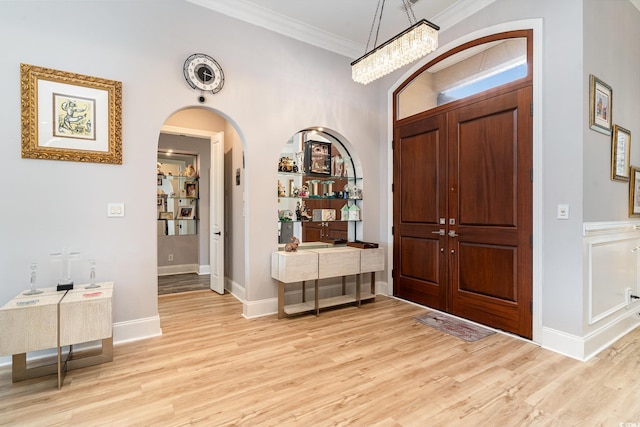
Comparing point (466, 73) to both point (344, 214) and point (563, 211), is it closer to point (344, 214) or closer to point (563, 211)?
point (563, 211)

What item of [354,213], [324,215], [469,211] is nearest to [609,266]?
[469,211]

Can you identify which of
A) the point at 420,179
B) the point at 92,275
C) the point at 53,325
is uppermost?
the point at 420,179

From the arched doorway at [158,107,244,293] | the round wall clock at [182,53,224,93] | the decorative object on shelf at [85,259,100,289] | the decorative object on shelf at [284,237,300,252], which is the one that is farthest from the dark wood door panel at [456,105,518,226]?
the decorative object on shelf at [85,259,100,289]

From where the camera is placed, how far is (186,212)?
602 cm

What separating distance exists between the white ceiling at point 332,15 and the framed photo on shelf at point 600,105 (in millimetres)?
1316

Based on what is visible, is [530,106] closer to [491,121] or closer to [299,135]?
[491,121]

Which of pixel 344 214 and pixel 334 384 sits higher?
pixel 344 214

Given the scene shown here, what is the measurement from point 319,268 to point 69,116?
108 inches

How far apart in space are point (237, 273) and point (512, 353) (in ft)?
11.0

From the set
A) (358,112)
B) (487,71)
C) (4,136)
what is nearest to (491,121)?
(487,71)

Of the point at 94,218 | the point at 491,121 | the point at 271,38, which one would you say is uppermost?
the point at 271,38

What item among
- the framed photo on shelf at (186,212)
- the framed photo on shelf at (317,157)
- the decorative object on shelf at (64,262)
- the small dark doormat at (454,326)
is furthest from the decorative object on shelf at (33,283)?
the framed photo on shelf at (186,212)

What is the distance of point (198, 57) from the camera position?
3104mm

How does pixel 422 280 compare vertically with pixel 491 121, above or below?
below
